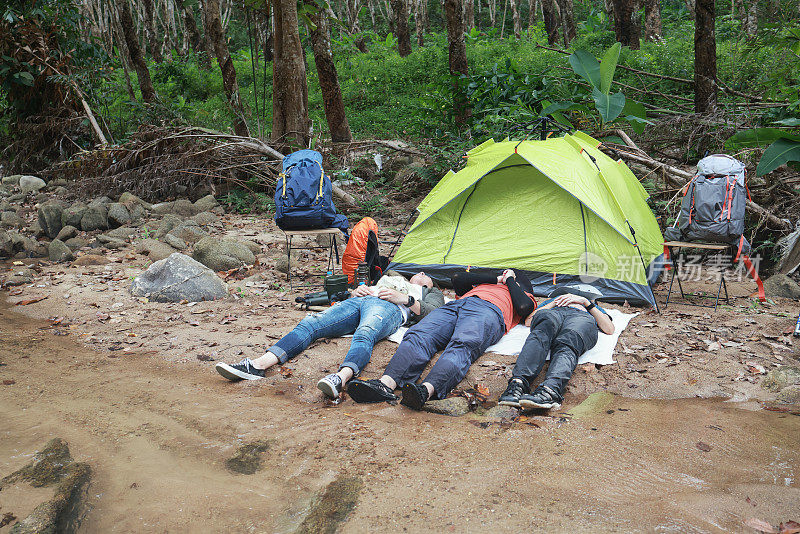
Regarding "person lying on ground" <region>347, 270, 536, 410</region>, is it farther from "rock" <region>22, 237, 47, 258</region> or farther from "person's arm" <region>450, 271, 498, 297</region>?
"rock" <region>22, 237, 47, 258</region>

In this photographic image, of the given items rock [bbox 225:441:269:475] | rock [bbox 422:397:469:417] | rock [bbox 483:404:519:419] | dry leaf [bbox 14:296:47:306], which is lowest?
rock [bbox 483:404:519:419]

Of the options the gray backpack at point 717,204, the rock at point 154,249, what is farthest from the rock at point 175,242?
Result: the gray backpack at point 717,204

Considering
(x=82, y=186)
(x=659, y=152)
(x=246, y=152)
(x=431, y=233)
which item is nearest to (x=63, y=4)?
(x=82, y=186)

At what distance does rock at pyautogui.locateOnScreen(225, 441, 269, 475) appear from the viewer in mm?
2733

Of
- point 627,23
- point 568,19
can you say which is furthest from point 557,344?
point 568,19

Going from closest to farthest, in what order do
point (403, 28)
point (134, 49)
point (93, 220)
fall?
point (93, 220) → point (134, 49) → point (403, 28)

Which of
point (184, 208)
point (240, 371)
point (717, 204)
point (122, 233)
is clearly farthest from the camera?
point (184, 208)

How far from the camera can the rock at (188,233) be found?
764 centimetres

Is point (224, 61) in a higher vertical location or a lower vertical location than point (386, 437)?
higher

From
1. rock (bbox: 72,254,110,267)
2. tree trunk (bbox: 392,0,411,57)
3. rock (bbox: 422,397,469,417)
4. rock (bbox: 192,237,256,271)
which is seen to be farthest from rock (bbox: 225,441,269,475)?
tree trunk (bbox: 392,0,411,57)

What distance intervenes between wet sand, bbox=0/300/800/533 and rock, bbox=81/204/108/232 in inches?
193

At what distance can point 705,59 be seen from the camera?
7676 millimetres

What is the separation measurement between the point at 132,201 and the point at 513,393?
7480 mm

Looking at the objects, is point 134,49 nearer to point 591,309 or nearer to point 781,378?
point 591,309
